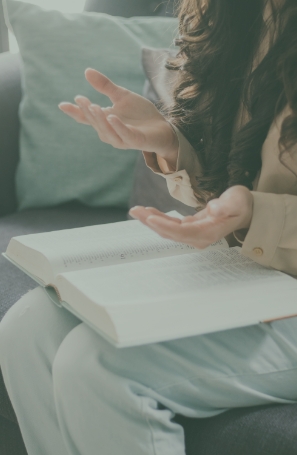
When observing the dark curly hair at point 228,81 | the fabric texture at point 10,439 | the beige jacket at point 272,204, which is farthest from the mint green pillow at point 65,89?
the fabric texture at point 10,439

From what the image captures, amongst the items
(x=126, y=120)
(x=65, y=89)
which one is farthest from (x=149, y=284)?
(x=65, y=89)

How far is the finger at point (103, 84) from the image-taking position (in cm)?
78

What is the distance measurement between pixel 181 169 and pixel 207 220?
10.9 inches

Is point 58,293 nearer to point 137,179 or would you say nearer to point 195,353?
point 195,353

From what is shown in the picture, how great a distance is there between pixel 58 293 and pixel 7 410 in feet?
0.86

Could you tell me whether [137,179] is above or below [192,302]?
below

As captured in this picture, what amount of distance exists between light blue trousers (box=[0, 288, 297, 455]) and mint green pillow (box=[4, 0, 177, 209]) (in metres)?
0.67

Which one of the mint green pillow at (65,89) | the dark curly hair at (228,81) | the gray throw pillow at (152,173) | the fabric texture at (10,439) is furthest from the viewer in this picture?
the mint green pillow at (65,89)

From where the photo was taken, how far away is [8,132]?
4.26 feet

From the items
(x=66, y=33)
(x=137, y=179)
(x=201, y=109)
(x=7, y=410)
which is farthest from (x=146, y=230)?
(x=66, y=33)

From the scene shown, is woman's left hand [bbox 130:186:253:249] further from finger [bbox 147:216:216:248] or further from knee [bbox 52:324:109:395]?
knee [bbox 52:324:109:395]

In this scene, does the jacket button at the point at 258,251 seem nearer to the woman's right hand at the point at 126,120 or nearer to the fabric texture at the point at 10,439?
the woman's right hand at the point at 126,120

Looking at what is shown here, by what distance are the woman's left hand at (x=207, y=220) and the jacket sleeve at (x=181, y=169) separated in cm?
21

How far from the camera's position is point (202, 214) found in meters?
0.62
